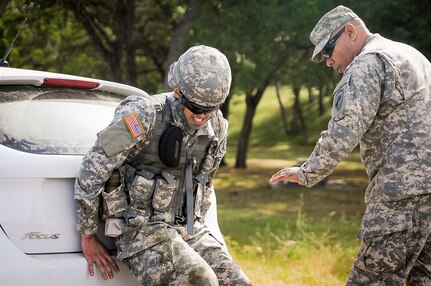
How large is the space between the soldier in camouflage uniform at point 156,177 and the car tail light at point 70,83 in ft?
1.58

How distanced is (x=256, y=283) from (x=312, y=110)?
54691mm

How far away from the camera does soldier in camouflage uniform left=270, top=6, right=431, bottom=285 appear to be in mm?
3686

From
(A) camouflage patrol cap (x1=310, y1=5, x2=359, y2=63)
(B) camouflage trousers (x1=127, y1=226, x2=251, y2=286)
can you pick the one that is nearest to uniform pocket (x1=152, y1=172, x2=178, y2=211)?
(B) camouflage trousers (x1=127, y1=226, x2=251, y2=286)

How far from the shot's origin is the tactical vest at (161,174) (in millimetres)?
3490

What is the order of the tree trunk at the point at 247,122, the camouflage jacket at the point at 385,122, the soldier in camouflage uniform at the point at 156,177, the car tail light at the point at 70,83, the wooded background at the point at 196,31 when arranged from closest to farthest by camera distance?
the soldier in camouflage uniform at the point at 156,177 → the camouflage jacket at the point at 385,122 → the car tail light at the point at 70,83 → the wooded background at the point at 196,31 → the tree trunk at the point at 247,122

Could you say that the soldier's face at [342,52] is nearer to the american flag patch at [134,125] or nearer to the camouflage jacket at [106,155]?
the camouflage jacket at [106,155]

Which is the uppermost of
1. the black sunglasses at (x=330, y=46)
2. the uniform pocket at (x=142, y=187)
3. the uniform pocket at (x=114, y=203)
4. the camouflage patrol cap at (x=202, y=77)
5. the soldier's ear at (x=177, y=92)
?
the black sunglasses at (x=330, y=46)

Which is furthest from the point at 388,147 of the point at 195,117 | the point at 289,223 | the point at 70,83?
the point at 289,223

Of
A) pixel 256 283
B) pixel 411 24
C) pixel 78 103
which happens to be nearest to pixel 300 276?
pixel 256 283

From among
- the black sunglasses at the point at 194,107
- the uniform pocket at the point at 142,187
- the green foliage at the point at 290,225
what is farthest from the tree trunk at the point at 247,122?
the uniform pocket at the point at 142,187

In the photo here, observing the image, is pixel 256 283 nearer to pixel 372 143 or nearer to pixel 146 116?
pixel 372 143

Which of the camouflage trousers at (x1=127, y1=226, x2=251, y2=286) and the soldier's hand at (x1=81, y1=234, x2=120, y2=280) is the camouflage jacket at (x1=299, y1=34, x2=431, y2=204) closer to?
the camouflage trousers at (x1=127, y1=226, x2=251, y2=286)

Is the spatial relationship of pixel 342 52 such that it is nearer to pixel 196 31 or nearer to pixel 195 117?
pixel 195 117

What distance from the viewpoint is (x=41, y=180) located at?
336 centimetres
